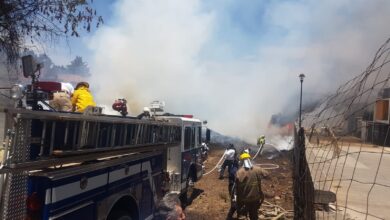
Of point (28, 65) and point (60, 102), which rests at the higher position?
point (28, 65)

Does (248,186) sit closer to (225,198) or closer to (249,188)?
(249,188)

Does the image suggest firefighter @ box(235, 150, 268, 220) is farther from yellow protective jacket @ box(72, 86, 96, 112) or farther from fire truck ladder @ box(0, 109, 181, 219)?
fire truck ladder @ box(0, 109, 181, 219)

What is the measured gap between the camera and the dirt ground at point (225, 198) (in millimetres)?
9516

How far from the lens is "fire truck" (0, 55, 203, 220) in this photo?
3145 mm

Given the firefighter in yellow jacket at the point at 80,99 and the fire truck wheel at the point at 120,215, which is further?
the firefighter in yellow jacket at the point at 80,99

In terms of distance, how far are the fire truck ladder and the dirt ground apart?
5215mm

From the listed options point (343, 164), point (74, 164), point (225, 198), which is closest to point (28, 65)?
point (74, 164)

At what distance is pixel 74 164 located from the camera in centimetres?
392

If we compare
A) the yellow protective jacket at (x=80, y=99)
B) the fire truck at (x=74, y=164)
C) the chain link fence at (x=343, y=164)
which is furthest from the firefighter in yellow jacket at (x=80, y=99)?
the chain link fence at (x=343, y=164)

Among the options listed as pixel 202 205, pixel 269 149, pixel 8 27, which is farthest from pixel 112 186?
pixel 269 149

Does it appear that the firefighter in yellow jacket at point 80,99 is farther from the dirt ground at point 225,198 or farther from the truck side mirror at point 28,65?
the dirt ground at point 225,198

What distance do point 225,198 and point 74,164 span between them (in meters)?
8.13

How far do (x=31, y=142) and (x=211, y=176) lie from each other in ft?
44.1

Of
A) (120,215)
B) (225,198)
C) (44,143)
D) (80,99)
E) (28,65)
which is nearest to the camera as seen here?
(44,143)
